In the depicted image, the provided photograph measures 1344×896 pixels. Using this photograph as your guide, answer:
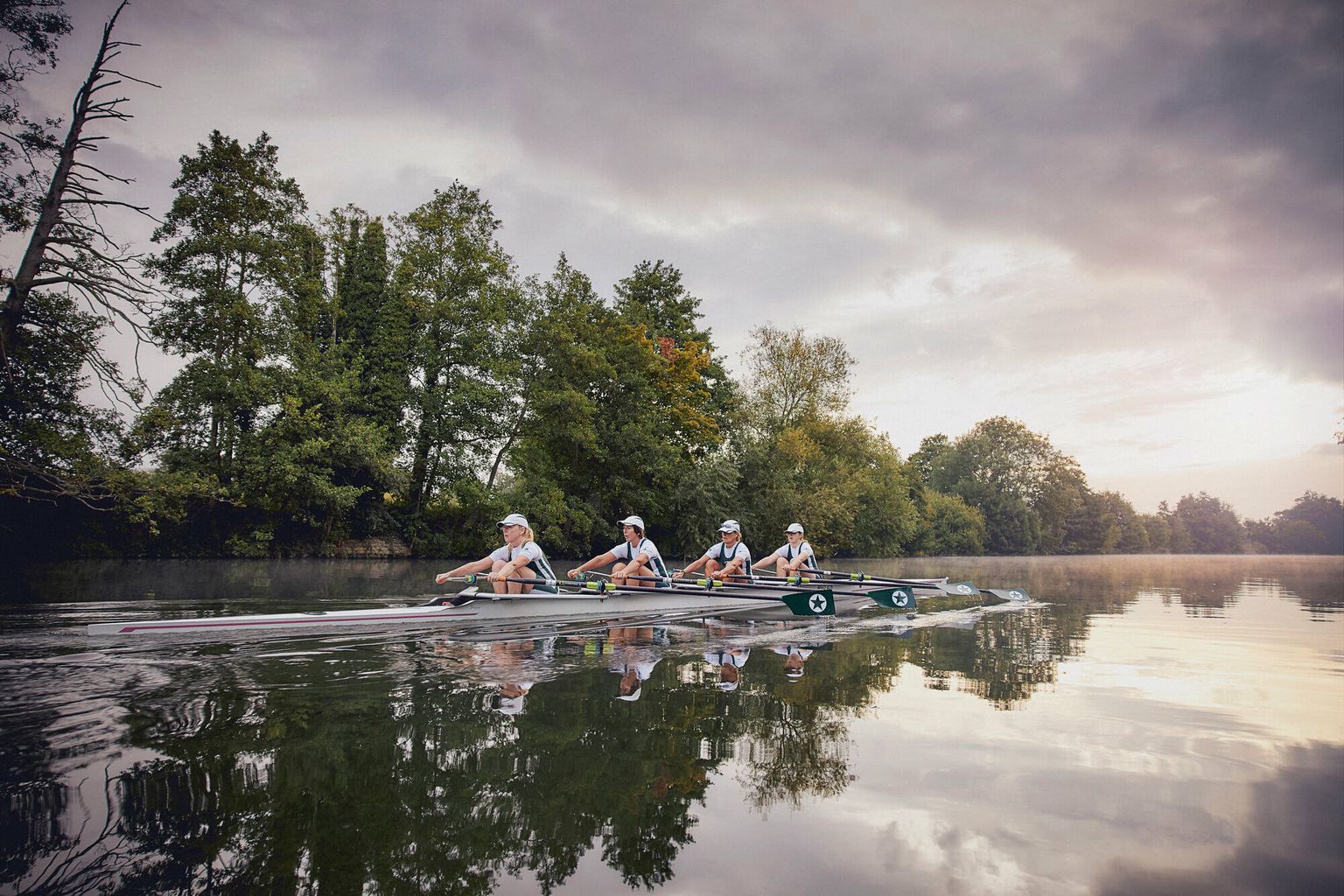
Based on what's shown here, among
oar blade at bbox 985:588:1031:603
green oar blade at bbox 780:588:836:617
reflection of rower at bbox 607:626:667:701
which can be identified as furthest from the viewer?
oar blade at bbox 985:588:1031:603

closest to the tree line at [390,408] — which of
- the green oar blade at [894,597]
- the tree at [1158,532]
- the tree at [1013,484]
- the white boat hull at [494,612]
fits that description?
the white boat hull at [494,612]

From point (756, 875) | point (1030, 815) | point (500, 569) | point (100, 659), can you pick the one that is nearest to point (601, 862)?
point (756, 875)

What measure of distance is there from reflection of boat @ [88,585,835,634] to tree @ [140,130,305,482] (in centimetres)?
1899

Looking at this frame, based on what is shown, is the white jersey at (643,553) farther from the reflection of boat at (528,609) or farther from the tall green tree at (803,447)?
the tall green tree at (803,447)

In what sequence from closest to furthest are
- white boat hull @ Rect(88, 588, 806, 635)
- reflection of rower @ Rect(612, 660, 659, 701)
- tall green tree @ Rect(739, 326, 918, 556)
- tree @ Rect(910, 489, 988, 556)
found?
reflection of rower @ Rect(612, 660, 659, 701) < white boat hull @ Rect(88, 588, 806, 635) < tall green tree @ Rect(739, 326, 918, 556) < tree @ Rect(910, 489, 988, 556)

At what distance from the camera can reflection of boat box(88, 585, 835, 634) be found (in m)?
7.83

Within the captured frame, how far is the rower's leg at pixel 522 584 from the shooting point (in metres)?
10.3

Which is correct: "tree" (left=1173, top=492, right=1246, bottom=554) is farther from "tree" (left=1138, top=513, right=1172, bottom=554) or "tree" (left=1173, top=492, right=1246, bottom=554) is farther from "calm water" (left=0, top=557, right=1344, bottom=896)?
"calm water" (left=0, top=557, right=1344, bottom=896)

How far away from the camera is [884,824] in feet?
11.8

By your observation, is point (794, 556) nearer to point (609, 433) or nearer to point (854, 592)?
point (854, 592)

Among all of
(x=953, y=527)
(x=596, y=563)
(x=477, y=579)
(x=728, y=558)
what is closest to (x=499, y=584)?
(x=477, y=579)

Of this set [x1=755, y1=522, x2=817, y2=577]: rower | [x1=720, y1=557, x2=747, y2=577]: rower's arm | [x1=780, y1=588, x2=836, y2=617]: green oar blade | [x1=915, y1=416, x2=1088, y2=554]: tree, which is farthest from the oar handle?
[x1=915, y1=416, x2=1088, y2=554]: tree

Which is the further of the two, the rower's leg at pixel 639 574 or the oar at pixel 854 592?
the oar at pixel 854 592

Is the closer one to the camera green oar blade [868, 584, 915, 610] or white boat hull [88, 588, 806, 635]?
white boat hull [88, 588, 806, 635]
